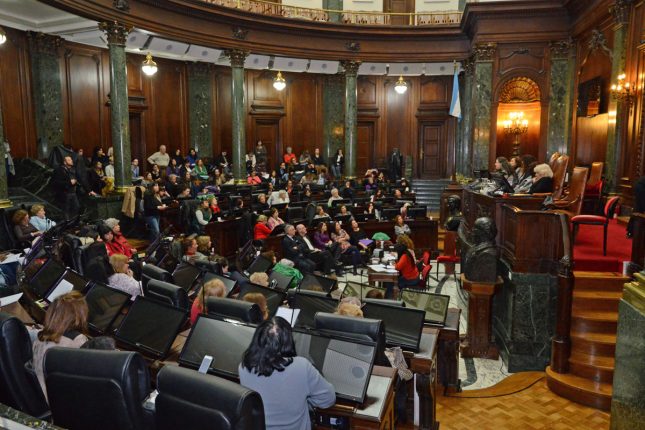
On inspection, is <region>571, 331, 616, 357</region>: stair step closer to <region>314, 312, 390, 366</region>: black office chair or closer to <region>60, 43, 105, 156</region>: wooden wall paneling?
<region>314, 312, 390, 366</region>: black office chair

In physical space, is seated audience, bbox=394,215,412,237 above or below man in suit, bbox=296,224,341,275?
above

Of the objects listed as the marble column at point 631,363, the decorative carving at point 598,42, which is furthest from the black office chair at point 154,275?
the decorative carving at point 598,42

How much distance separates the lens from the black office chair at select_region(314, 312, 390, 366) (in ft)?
11.3

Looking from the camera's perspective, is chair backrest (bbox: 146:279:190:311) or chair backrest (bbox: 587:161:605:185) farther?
chair backrest (bbox: 587:161:605:185)

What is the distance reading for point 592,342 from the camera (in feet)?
20.6

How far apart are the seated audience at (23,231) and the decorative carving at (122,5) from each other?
20.0 ft

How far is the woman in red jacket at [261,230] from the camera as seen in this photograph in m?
11.4

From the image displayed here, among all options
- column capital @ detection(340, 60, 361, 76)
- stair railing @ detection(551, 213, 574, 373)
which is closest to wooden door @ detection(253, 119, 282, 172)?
column capital @ detection(340, 60, 361, 76)

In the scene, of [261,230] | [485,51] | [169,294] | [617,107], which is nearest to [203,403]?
[169,294]

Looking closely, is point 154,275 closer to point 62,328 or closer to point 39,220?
point 62,328

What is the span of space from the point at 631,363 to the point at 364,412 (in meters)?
1.77

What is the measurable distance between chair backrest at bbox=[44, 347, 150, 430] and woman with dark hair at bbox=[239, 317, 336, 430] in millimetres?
619

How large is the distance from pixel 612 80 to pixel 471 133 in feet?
18.5

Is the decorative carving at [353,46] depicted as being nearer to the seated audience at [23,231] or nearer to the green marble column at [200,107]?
the green marble column at [200,107]
